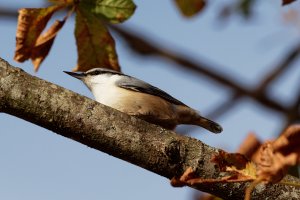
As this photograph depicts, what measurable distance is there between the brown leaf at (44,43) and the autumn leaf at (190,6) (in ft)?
2.12

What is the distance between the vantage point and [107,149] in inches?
98.2

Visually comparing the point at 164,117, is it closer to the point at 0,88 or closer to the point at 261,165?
the point at 0,88

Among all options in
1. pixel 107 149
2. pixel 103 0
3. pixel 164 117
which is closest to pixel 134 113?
pixel 164 117

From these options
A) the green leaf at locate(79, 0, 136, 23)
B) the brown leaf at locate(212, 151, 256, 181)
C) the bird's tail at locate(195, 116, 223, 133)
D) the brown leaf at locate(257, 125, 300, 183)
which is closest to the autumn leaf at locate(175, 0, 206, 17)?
the green leaf at locate(79, 0, 136, 23)

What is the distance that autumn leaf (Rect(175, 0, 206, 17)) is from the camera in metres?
3.11

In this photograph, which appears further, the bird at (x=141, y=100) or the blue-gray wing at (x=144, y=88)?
the blue-gray wing at (x=144, y=88)

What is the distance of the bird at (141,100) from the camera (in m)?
4.36

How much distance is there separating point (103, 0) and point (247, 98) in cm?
175

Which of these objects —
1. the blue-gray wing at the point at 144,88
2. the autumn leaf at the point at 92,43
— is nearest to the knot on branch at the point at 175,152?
the autumn leaf at the point at 92,43

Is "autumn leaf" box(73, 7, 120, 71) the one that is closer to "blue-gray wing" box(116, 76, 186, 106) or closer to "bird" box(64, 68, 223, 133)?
"bird" box(64, 68, 223, 133)

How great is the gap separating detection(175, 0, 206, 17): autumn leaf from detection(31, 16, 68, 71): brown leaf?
2.12 feet

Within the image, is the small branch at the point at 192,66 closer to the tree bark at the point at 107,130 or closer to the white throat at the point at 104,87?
the white throat at the point at 104,87

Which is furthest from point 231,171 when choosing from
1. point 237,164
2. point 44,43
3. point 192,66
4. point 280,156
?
point 192,66

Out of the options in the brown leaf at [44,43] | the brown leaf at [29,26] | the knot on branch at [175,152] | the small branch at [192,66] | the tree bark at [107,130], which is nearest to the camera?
the tree bark at [107,130]
